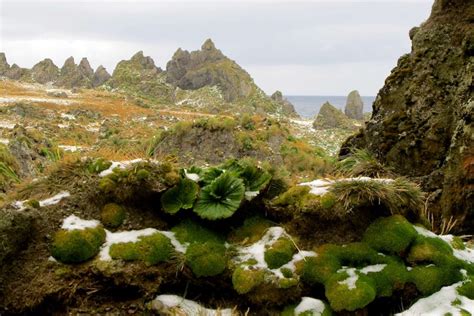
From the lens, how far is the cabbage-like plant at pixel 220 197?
261 inches

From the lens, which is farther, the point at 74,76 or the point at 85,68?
the point at 85,68

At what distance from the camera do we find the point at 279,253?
6.30m

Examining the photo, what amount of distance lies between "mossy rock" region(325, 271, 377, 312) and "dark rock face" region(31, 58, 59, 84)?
98735 mm

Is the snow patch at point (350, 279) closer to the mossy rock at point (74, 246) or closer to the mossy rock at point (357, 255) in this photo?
the mossy rock at point (357, 255)

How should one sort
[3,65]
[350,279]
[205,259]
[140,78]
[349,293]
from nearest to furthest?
[349,293]
[350,279]
[205,259]
[140,78]
[3,65]

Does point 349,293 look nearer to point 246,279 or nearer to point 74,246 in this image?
point 246,279

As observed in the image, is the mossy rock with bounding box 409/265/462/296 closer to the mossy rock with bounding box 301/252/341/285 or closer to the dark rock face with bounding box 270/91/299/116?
the mossy rock with bounding box 301/252/341/285

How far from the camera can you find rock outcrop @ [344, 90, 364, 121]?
93312 millimetres

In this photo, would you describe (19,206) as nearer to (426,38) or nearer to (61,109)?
(426,38)

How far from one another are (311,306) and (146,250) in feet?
6.88

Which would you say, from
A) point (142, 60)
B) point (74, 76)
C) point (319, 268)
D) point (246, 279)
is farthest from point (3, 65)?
point (319, 268)

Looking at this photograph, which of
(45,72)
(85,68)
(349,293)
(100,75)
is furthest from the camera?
(100,75)

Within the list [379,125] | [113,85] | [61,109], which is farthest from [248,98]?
[379,125]

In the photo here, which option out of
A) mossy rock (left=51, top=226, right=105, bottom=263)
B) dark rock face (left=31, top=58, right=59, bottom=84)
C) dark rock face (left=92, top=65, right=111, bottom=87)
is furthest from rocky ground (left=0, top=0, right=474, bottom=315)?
dark rock face (left=92, top=65, right=111, bottom=87)
